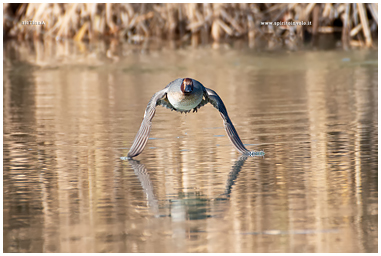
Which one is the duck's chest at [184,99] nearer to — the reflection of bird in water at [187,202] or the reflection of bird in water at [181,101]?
the reflection of bird in water at [181,101]

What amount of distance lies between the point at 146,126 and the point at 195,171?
0.79 m

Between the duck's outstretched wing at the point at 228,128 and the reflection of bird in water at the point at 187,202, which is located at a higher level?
the duck's outstretched wing at the point at 228,128

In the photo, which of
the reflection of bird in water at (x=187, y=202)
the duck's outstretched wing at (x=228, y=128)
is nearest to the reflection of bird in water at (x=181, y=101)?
the duck's outstretched wing at (x=228, y=128)

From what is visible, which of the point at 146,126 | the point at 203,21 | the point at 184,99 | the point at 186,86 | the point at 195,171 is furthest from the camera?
the point at 203,21

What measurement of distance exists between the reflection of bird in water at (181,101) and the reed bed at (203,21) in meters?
12.4

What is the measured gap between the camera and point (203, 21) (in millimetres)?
21297

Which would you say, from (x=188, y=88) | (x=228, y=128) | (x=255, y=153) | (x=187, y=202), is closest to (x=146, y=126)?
(x=188, y=88)

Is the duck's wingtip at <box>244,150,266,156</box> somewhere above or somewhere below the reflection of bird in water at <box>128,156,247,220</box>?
above

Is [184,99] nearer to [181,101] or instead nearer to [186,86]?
[181,101]

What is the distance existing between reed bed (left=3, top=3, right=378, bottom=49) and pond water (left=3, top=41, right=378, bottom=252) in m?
7.40

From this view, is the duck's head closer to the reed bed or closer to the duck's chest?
the duck's chest

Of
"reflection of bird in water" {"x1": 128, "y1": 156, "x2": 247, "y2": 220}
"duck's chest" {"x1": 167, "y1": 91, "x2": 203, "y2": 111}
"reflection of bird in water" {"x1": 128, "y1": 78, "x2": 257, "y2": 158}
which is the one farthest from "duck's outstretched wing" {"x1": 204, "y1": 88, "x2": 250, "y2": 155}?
"reflection of bird in water" {"x1": 128, "y1": 156, "x2": 247, "y2": 220}

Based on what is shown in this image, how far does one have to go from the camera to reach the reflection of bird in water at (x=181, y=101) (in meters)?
6.80

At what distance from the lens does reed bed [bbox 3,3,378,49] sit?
2023cm
